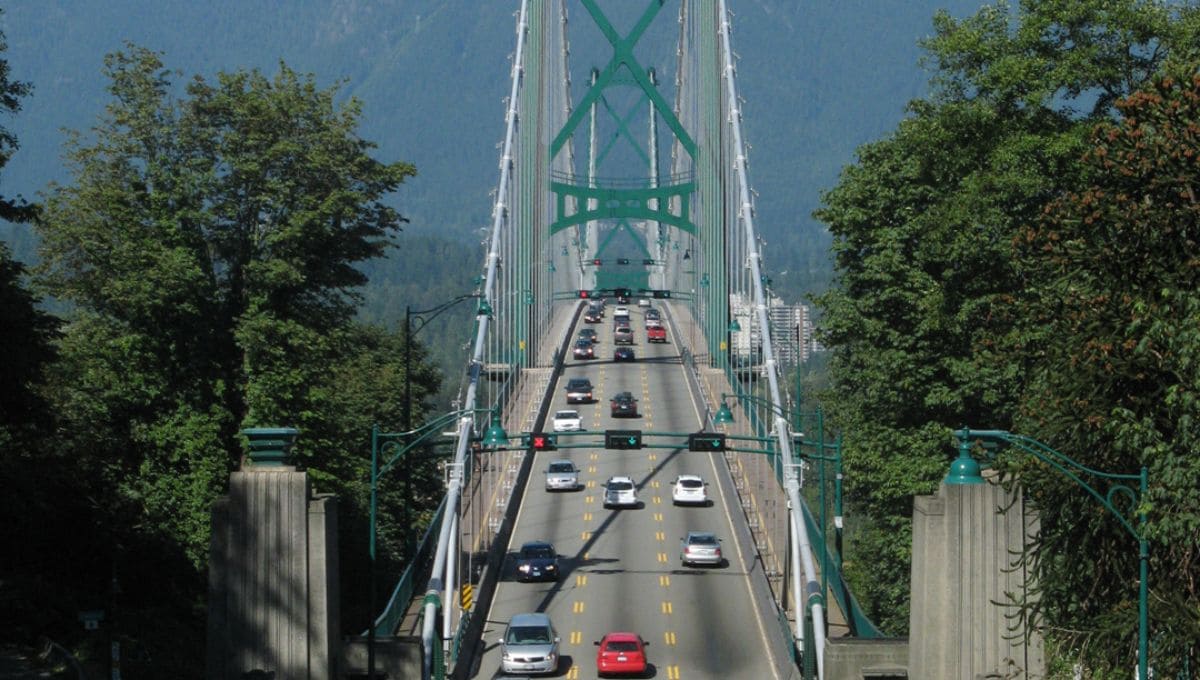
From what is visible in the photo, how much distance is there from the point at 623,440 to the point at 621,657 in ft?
28.3

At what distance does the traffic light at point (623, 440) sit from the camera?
52500 mm

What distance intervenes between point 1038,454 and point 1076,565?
226 centimetres

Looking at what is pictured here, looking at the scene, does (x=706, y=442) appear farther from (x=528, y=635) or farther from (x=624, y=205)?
(x=624, y=205)

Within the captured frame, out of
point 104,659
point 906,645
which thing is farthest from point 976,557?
point 104,659

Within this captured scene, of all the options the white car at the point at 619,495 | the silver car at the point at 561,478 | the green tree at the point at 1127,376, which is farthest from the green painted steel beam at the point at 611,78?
the green tree at the point at 1127,376

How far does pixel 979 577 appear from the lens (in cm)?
2962

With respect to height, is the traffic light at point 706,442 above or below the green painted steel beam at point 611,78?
below

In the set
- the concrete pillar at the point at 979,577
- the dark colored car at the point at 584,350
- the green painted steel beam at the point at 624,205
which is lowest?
the concrete pillar at the point at 979,577

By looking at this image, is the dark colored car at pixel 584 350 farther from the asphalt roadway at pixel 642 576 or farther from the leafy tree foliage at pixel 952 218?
the leafy tree foliage at pixel 952 218

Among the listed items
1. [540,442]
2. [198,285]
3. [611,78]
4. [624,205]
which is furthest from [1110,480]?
[611,78]

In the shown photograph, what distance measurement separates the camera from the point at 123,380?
56.1 metres

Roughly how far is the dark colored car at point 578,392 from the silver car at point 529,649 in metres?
45.2

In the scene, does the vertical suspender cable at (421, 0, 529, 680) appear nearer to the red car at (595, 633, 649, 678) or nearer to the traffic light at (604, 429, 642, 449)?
the red car at (595, 633, 649, 678)

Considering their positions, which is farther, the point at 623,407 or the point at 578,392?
the point at 578,392
